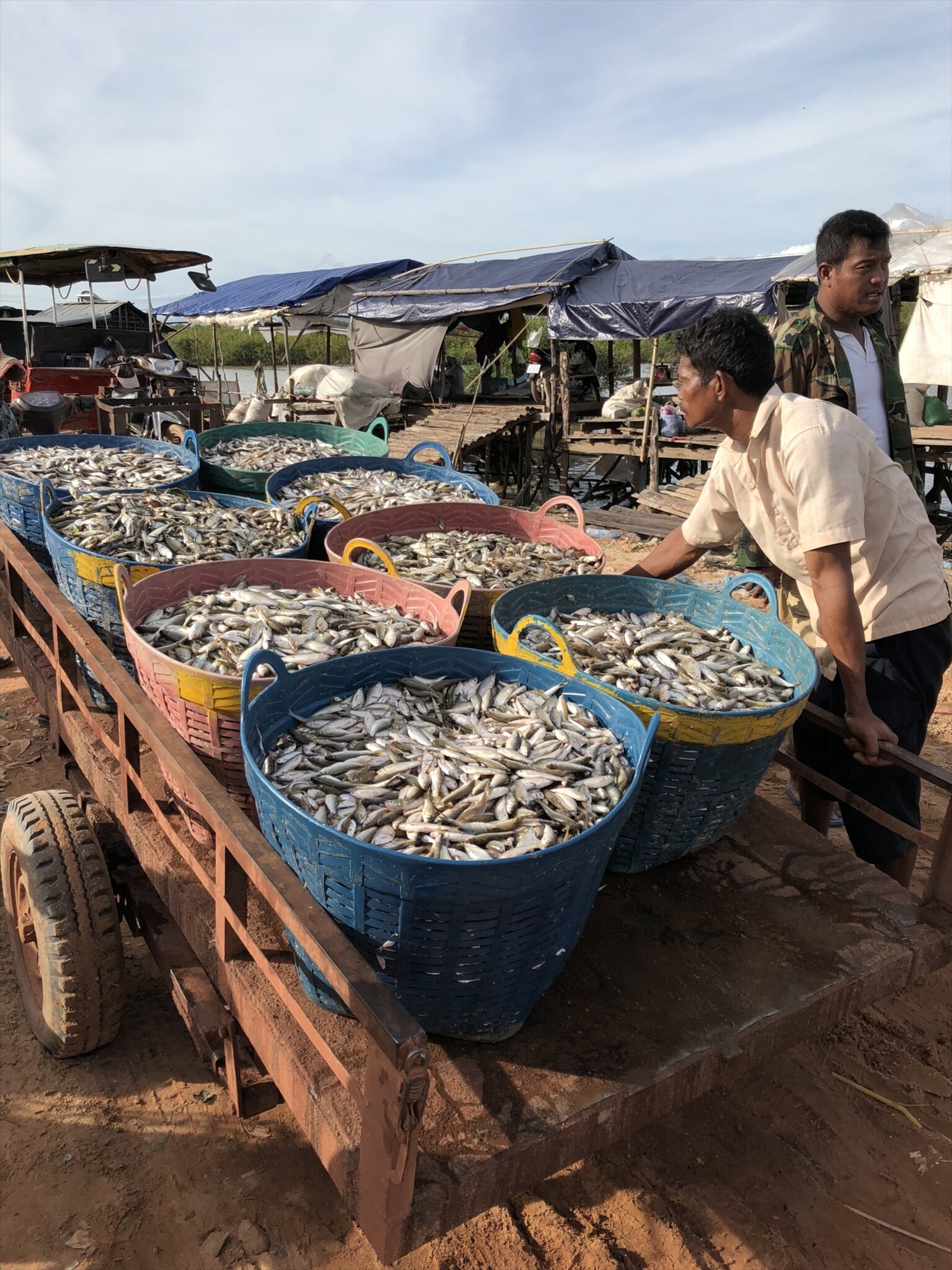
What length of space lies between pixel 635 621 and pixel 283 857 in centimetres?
172

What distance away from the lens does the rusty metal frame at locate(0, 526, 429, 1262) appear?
131cm

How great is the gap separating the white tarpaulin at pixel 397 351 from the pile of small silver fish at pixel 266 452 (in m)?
11.0

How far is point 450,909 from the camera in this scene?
1549 millimetres

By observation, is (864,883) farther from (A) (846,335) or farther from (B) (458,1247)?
(A) (846,335)

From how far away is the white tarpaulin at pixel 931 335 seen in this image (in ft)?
39.3

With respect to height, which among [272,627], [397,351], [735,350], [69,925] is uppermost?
[397,351]

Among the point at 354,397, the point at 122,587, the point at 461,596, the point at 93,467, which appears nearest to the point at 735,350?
the point at 461,596

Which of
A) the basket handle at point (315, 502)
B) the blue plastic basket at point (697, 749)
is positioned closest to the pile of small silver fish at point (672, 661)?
the blue plastic basket at point (697, 749)

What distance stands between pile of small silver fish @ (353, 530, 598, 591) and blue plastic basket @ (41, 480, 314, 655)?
0.52 metres

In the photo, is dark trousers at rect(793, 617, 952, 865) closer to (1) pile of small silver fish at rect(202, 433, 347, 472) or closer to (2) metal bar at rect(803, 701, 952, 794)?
(2) metal bar at rect(803, 701, 952, 794)

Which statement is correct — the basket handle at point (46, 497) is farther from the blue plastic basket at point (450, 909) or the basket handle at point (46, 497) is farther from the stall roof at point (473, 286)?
the stall roof at point (473, 286)

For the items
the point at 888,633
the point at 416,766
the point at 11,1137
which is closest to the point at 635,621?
the point at 888,633

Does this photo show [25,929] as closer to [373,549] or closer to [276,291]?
[373,549]

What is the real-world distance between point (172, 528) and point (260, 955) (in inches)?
97.2
